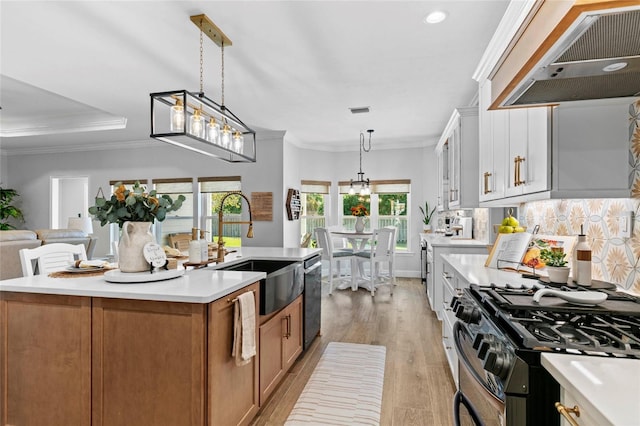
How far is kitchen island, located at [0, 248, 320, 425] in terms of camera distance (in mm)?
1572

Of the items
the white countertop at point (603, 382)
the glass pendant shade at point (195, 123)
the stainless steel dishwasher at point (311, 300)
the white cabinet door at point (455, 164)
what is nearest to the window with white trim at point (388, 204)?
the white cabinet door at point (455, 164)

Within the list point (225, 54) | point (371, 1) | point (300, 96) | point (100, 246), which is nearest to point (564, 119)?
point (371, 1)

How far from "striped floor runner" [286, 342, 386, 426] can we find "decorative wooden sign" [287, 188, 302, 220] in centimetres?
293

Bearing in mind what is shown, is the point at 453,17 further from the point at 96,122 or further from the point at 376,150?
the point at 96,122

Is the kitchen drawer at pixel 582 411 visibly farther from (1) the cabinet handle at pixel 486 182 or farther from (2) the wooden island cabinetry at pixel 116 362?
(1) the cabinet handle at pixel 486 182

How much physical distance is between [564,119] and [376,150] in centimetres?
513

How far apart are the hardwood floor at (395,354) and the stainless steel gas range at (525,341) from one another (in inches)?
31.9

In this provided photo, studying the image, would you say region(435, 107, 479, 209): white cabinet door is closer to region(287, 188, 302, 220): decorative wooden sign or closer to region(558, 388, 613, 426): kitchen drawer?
region(287, 188, 302, 220): decorative wooden sign

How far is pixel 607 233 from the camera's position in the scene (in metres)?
1.72

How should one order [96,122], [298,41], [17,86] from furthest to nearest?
[96,122] → [17,86] → [298,41]

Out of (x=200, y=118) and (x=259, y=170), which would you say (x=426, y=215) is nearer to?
(x=259, y=170)

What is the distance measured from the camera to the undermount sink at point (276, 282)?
211cm

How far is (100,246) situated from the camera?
648 cm

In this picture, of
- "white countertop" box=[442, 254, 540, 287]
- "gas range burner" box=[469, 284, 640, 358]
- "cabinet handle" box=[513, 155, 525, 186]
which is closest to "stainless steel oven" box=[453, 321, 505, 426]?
"gas range burner" box=[469, 284, 640, 358]
